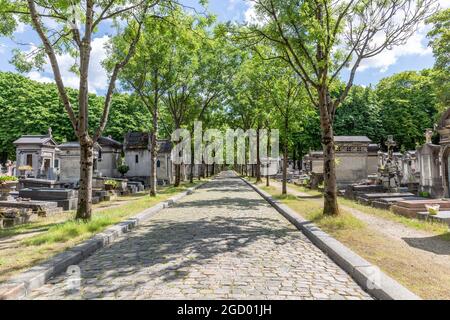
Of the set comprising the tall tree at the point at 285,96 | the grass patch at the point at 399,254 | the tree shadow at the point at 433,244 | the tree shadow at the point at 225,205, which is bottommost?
the tree shadow at the point at 433,244

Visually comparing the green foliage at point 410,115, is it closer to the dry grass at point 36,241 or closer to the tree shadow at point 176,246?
the tree shadow at point 176,246

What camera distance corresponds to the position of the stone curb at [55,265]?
4254 mm

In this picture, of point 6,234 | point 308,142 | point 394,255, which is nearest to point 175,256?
point 394,255

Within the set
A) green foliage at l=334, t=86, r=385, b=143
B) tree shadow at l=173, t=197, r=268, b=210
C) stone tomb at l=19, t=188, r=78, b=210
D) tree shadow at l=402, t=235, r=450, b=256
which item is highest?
green foliage at l=334, t=86, r=385, b=143

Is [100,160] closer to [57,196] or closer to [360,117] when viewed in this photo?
[57,196]

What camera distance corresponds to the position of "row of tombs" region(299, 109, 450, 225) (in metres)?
11.9

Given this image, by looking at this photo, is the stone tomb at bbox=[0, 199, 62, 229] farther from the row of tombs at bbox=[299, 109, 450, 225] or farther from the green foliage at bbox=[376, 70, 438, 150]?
the green foliage at bbox=[376, 70, 438, 150]

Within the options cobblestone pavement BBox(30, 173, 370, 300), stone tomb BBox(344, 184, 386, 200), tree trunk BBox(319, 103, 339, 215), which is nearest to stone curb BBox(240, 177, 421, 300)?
cobblestone pavement BBox(30, 173, 370, 300)

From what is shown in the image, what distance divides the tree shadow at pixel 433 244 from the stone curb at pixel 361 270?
5.54 ft

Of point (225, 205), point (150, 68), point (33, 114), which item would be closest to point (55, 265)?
point (225, 205)

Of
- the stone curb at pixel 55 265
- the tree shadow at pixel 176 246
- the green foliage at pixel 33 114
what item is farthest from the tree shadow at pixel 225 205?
the green foliage at pixel 33 114

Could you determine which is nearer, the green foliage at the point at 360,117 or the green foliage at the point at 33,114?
the green foliage at the point at 33,114

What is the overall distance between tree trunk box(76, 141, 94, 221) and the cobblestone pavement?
5.72 ft

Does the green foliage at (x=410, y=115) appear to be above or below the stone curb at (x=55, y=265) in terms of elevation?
above
